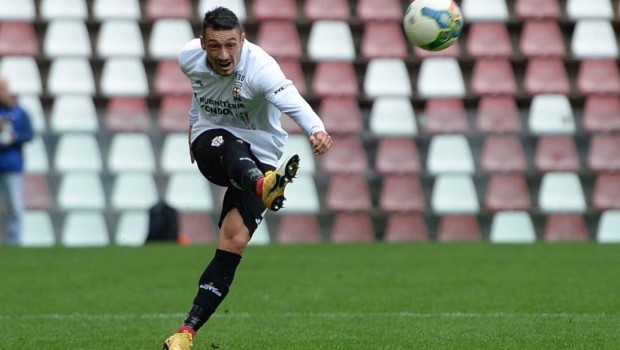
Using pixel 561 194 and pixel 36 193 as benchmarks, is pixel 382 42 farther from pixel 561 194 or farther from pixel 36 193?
pixel 36 193

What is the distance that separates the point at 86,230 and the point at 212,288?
9.57 m

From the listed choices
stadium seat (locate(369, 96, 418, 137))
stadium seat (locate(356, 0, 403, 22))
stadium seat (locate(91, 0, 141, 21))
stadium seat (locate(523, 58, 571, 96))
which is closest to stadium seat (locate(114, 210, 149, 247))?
stadium seat (locate(91, 0, 141, 21))

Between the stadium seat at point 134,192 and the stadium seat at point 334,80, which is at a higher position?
the stadium seat at point 334,80

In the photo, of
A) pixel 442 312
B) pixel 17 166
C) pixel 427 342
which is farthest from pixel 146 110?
pixel 427 342

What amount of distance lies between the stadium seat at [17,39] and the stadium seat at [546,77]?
660cm

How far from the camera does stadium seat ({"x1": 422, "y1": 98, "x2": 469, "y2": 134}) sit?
15781 millimetres

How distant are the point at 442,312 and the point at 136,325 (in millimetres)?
2029

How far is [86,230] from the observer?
15.2 m

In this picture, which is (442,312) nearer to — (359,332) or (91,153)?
(359,332)

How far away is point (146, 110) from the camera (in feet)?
52.5

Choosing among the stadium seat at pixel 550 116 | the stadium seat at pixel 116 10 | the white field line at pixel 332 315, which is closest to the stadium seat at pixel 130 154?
the stadium seat at pixel 116 10

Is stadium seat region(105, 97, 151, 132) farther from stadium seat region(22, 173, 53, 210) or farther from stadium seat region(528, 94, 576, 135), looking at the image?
stadium seat region(528, 94, 576, 135)

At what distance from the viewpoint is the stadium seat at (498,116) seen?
51.6 ft

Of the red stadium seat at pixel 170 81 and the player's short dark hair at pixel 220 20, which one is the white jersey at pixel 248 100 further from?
the red stadium seat at pixel 170 81
